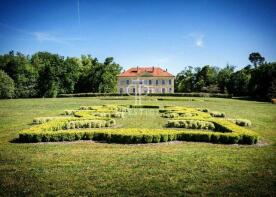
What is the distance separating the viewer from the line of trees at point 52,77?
5975 cm

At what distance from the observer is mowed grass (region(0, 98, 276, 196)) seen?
5.86 m

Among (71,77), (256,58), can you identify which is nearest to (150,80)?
(71,77)

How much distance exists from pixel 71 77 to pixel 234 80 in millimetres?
45625

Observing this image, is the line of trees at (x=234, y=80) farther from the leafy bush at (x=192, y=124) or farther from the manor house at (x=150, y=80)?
the leafy bush at (x=192, y=124)

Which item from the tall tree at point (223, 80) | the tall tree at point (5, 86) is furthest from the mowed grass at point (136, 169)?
the tall tree at point (223, 80)

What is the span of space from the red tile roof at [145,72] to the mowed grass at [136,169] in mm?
59687

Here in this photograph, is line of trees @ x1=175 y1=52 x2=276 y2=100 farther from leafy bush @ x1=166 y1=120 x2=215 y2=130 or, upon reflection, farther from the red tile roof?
leafy bush @ x1=166 y1=120 x2=215 y2=130

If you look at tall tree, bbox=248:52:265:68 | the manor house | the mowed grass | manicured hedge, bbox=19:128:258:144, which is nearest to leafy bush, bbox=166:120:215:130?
manicured hedge, bbox=19:128:258:144

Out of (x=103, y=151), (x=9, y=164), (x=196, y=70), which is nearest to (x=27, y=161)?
(x=9, y=164)

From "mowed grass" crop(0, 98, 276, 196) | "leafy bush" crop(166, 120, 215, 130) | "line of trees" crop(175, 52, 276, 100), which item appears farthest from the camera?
"line of trees" crop(175, 52, 276, 100)

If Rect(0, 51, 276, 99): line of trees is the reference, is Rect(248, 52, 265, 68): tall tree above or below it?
above

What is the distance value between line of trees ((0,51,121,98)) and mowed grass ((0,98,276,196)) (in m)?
51.2

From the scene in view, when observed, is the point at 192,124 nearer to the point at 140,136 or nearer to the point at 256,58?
the point at 140,136

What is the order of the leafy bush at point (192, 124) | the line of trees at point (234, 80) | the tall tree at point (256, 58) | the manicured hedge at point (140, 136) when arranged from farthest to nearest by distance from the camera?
the tall tree at point (256, 58) < the line of trees at point (234, 80) < the leafy bush at point (192, 124) < the manicured hedge at point (140, 136)
